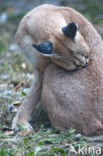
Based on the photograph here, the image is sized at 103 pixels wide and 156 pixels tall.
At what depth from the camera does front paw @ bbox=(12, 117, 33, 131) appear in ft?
22.4

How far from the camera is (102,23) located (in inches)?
495

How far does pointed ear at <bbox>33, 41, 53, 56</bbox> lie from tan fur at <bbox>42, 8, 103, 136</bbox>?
1.53ft

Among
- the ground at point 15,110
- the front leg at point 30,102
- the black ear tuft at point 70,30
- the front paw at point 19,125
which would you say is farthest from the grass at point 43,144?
the black ear tuft at point 70,30

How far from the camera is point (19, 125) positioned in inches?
269

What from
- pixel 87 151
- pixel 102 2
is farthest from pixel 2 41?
pixel 87 151

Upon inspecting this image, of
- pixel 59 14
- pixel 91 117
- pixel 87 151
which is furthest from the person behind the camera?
pixel 59 14

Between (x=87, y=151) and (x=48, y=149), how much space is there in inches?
23.1

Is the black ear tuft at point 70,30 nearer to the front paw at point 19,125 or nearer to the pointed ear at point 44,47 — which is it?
the pointed ear at point 44,47

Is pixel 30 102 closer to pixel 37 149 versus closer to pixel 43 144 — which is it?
pixel 43 144

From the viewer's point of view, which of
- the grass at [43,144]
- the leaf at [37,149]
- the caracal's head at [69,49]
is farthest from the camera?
the caracal's head at [69,49]

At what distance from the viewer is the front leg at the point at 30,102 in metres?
7.21

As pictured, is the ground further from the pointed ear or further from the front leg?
the pointed ear

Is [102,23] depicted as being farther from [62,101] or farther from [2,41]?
[62,101]

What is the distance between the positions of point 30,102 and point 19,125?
62 centimetres
